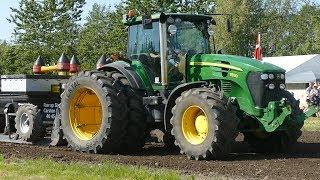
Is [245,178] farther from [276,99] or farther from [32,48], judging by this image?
[32,48]

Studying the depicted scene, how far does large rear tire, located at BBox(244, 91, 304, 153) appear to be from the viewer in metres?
11.1

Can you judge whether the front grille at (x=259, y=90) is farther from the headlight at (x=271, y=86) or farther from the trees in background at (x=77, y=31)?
the trees in background at (x=77, y=31)

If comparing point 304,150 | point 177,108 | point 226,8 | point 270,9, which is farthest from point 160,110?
point 270,9

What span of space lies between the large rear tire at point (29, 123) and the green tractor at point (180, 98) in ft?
3.94

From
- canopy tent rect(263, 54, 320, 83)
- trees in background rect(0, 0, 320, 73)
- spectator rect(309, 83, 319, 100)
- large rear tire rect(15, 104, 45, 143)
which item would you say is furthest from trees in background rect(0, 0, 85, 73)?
large rear tire rect(15, 104, 45, 143)

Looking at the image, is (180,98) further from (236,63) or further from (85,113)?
(85,113)

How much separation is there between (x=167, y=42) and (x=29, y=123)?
3812mm

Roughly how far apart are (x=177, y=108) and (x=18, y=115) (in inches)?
183

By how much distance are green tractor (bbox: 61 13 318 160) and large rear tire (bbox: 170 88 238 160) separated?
0.02m

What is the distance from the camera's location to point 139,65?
1212 centimetres

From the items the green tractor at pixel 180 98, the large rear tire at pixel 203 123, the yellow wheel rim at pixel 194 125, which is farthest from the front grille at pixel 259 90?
the yellow wheel rim at pixel 194 125

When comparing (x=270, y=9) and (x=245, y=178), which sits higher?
(x=270, y=9)

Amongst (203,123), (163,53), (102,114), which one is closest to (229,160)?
(203,123)

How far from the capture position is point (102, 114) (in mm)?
11555
